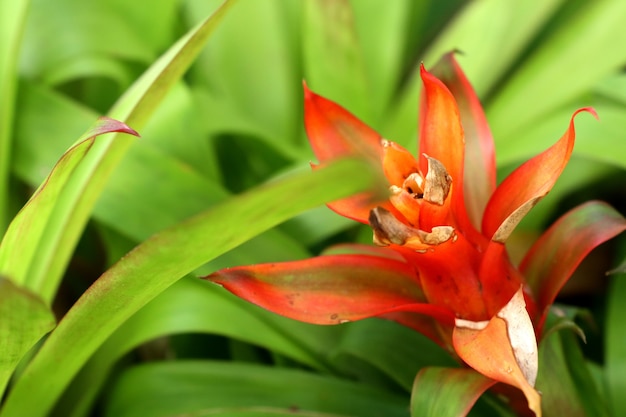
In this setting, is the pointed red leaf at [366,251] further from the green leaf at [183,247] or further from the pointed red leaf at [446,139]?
the green leaf at [183,247]

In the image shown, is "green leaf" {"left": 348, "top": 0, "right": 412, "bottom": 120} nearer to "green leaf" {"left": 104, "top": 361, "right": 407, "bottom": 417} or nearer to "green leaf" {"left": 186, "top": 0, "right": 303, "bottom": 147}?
"green leaf" {"left": 186, "top": 0, "right": 303, "bottom": 147}

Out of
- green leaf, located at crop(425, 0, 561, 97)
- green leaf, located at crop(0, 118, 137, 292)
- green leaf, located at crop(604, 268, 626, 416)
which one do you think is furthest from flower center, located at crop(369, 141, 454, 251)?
green leaf, located at crop(425, 0, 561, 97)

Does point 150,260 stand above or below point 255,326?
above

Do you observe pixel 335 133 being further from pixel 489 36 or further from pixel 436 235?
pixel 489 36

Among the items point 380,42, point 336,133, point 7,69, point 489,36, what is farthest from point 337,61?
point 7,69

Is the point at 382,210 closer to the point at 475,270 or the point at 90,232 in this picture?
the point at 475,270

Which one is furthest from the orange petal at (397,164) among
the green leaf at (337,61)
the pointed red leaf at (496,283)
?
the green leaf at (337,61)

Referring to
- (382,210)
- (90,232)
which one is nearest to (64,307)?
(90,232)
